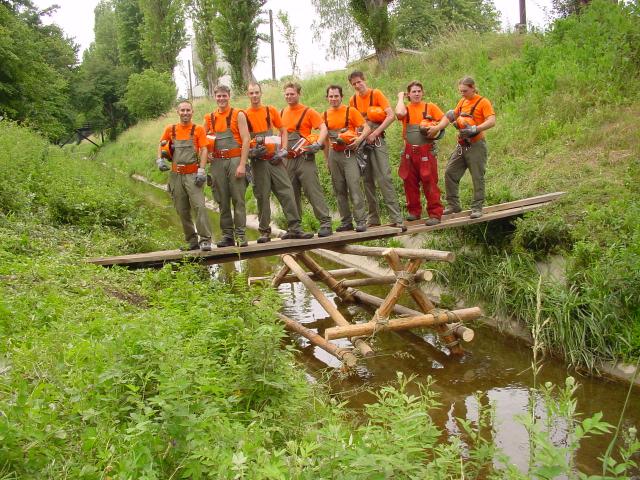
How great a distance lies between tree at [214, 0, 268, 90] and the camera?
32.1 m

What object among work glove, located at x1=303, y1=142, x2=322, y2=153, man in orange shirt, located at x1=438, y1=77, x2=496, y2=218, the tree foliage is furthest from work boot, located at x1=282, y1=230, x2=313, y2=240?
the tree foliage

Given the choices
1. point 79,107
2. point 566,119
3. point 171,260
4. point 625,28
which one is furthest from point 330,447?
point 79,107

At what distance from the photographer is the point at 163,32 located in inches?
1774

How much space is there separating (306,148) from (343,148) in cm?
52

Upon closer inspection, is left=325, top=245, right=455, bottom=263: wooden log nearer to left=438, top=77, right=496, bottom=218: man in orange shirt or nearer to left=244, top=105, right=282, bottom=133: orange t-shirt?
left=438, top=77, right=496, bottom=218: man in orange shirt

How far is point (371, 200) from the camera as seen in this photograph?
954 centimetres

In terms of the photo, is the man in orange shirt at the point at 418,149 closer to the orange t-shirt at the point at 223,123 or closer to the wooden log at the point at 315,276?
the wooden log at the point at 315,276

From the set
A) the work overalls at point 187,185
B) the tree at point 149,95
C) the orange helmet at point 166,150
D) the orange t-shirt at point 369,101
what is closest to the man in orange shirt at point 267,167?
the work overalls at point 187,185

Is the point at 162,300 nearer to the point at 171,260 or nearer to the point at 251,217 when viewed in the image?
the point at 171,260

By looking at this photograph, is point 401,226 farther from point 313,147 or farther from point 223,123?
point 223,123

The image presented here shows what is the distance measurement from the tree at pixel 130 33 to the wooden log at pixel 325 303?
45941 mm

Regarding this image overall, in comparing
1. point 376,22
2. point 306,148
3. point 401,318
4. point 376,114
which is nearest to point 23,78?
point 376,22

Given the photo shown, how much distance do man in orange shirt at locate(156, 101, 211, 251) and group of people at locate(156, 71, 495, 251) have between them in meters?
0.01

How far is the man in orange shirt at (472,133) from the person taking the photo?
28.8 ft
